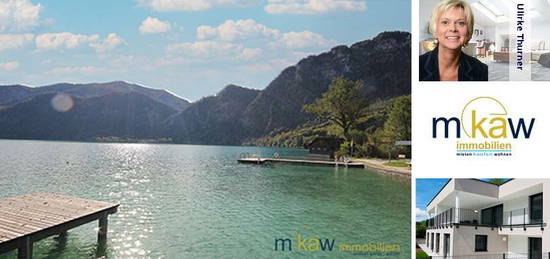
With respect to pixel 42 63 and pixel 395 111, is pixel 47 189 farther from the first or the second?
pixel 395 111

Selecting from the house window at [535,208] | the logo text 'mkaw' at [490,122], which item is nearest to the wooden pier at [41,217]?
the logo text 'mkaw' at [490,122]

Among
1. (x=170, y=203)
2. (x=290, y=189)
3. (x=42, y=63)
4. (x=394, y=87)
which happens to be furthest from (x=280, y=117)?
(x=42, y=63)

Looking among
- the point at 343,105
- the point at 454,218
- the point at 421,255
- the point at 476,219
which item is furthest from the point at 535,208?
the point at 343,105

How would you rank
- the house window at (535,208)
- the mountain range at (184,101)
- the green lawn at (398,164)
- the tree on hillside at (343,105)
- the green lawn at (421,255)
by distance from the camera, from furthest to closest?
the tree on hillside at (343,105) → the mountain range at (184,101) → the green lawn at (398,164) → the green lawn at (421,255) → the house window at (535,208)

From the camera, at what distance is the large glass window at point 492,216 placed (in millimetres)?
4945

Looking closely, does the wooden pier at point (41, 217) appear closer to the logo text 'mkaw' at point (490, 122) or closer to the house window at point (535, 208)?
the logo text 'mkaw' at point (490, 122)

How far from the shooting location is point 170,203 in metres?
6.03

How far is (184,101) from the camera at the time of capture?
6402 millimetres

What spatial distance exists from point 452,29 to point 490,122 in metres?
1.23

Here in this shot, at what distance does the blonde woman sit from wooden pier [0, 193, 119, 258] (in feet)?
14.7

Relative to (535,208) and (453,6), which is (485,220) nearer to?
(535,208)

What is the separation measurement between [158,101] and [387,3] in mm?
3843

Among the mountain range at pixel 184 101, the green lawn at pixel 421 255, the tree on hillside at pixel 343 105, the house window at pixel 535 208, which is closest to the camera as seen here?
the house window at pixel 535 208

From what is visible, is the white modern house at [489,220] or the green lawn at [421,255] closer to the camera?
the white modern house at [489,220]
